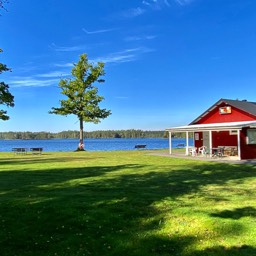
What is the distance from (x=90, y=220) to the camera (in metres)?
6.44

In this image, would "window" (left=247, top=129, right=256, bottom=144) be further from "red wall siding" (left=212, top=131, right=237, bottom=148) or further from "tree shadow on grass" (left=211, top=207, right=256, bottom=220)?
"tree shadow on grass" (left=211, top=207, right=256, bottom=220)

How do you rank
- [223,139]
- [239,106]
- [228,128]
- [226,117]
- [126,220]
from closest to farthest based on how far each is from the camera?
[126,220], [228,128], [239,106], [226,117], [223,139]

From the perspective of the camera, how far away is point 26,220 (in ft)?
21.3

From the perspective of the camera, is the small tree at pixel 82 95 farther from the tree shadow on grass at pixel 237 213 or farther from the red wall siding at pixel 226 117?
the tree shadow on grass at pixel 237 213

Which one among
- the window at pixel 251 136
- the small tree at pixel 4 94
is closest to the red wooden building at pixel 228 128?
the window at pixel 251 136

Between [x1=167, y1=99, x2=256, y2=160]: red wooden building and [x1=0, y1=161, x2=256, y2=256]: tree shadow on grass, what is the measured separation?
1376 cm

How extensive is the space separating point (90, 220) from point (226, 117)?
22991 millimetres

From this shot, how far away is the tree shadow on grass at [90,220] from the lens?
202 inches

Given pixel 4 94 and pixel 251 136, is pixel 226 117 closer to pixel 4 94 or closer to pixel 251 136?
pixel 251 136

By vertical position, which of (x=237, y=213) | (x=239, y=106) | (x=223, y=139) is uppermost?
(x=239, y=106)

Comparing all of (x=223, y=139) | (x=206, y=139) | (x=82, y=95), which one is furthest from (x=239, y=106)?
(x=82, y=95)

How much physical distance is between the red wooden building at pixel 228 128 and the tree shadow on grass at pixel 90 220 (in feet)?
45.1

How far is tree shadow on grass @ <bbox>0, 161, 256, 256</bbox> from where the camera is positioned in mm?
5141

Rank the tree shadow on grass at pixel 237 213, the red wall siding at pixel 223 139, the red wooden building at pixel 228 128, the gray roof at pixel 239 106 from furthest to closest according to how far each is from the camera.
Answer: the red wall siding at pixel 223 139
the gray roof at pixel 239 106
the red wooden building at pixel 228 128
the tree shadow on grass at pixel 237 213
